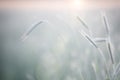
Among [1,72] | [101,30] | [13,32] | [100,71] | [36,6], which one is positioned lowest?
[100,71]

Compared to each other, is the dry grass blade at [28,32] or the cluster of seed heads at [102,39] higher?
the dry grass blade at [28,32]

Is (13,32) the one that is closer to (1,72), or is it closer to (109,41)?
(1,72)

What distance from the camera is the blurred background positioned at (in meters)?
1.83

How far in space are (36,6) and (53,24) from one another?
0.55ft

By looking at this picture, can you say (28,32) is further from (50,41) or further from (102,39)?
(102,39)

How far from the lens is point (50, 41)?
1.85 m

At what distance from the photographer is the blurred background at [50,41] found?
6.02 ft

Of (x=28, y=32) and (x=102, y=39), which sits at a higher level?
(x=28, y=32)

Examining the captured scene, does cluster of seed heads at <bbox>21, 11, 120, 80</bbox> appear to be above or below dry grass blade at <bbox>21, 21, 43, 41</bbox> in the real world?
below

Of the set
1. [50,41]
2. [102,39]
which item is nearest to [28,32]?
[50,41]

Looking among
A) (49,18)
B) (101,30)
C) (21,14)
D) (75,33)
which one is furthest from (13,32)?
(101,30)

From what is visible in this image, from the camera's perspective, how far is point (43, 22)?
1843mm

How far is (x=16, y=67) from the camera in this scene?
1834 millimetres

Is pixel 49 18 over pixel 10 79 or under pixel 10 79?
over
